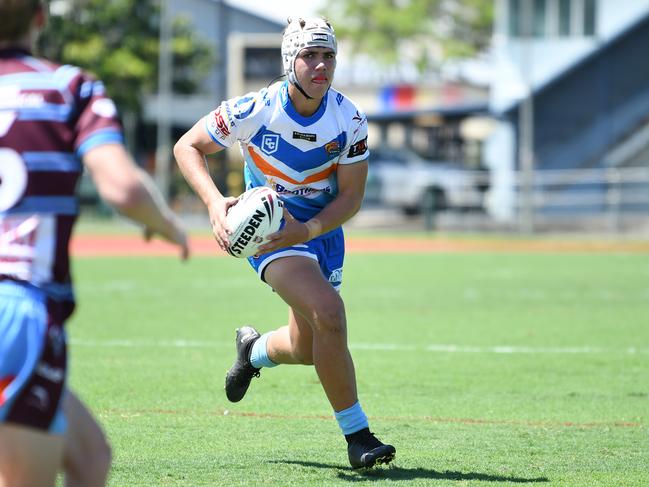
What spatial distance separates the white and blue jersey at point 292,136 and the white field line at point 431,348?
4689mm

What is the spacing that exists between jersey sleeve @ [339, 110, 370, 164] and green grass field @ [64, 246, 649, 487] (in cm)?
165

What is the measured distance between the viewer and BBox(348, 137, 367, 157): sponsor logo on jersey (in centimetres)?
654

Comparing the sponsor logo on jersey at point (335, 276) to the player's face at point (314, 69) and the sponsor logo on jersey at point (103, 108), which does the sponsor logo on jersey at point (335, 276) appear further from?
the sponsor logo on jersey at point (103, 108)

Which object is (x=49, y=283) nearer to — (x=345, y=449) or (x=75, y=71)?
(x=75, y=71)

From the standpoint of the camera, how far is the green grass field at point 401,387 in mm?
6270

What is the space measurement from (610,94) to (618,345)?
1309 inches

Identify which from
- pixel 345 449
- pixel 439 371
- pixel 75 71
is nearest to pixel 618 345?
pixel 439 371

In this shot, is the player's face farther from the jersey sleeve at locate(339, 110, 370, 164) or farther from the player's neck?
the jersey sleeve at locate(339, 110, 370, 164)

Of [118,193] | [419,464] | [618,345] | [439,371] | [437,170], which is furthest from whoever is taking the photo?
[437,170]

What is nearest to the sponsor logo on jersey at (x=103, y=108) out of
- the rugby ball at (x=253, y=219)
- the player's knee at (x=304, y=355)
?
the rugby ball at (x=253, y=219)

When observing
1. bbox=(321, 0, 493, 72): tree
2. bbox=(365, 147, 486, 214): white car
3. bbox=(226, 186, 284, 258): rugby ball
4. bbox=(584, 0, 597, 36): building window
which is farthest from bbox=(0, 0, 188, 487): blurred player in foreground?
bbox=(321, 0, 493, 72): tree

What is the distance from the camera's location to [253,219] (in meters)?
5.98

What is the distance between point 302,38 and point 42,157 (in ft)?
9.42

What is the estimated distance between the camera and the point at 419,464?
20.8ft
